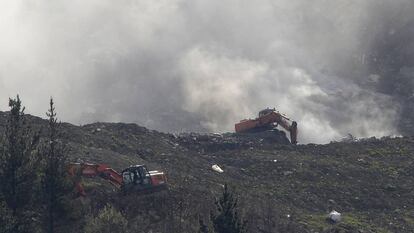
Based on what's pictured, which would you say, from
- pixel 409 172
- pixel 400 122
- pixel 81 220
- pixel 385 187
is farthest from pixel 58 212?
pixel 400 122

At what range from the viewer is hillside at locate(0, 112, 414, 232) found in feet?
129

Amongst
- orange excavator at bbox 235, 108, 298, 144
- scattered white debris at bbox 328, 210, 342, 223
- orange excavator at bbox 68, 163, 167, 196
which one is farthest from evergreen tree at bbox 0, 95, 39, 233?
orange excavator at bbox 235, 108, 298, 144

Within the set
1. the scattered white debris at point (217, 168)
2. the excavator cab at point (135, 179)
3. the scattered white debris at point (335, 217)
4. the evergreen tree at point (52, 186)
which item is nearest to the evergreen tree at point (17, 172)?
the evergreen tree at point (52, 186)

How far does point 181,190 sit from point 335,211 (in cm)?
1324

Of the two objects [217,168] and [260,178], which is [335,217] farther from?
[217,168]

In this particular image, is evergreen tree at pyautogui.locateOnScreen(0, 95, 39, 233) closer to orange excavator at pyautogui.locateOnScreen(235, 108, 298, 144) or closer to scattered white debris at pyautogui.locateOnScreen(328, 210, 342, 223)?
scattered white debris at pyautogui.locateOnScreen(328, 210, 342, 223)

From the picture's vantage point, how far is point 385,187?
54.2 meters

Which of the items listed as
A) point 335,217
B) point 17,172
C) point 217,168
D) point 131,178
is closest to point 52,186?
point 17,172

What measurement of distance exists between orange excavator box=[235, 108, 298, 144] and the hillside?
1266mm

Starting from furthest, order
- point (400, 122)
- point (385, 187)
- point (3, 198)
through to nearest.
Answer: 1. point (400, 122)
2. point (385, 187)
3. point (3, 198)

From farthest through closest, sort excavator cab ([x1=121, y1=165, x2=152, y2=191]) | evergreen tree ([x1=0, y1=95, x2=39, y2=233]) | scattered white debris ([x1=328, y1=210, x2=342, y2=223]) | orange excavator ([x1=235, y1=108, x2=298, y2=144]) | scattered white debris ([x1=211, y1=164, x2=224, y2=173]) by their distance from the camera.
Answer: orange excavator ([x1=235, y1=108, x2=298, y2=144])
scattered white debris ([x1=211, y1=164, x2=224, y2=173])
scattered white debris ([x1=328, y1=210, x2=342, y2=223])
excavator cab ([x1=121, y1=165, x2=152, y2=191])
evergreen tree ([x1=0, y1=95, x2=39, y2=233])

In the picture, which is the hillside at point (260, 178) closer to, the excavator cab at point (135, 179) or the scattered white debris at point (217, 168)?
the scattered white debris at point (217, 168)

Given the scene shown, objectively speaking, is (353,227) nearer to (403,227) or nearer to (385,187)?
(403,227)

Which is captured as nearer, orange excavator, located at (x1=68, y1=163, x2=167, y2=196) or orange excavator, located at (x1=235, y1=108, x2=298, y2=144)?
orange excavator, located at (x1=68, y1=163, x2=167, y2=196)
